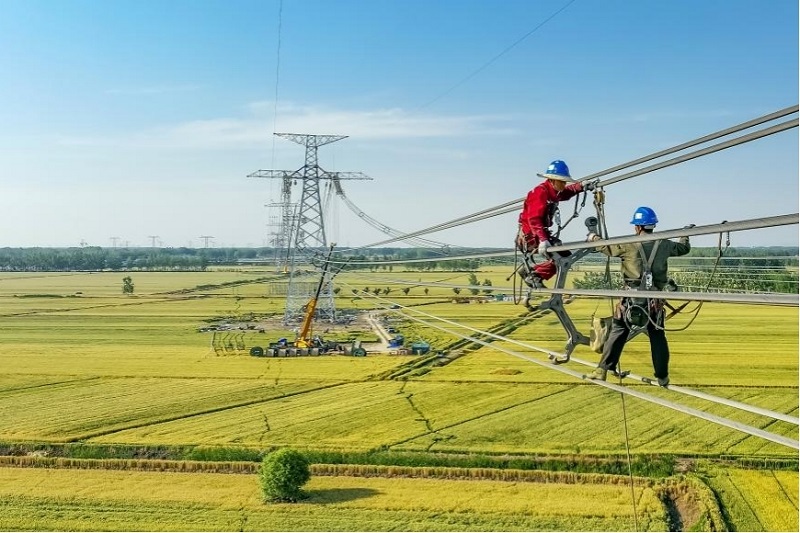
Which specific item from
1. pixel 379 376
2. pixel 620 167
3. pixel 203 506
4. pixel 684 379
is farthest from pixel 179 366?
pixel 620 167

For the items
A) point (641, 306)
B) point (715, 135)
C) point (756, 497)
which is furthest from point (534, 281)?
point (756, 497)

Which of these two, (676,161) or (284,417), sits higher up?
(676,161)

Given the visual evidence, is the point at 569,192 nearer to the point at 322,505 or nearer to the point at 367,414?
the point at 322,505

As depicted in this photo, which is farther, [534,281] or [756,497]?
[756,497]

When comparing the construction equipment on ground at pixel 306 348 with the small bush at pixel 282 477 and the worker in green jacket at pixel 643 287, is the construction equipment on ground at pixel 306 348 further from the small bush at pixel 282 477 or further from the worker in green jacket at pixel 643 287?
the worker in green jacket at pixel 643 287

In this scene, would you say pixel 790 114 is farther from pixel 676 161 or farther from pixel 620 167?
pixel 620 167

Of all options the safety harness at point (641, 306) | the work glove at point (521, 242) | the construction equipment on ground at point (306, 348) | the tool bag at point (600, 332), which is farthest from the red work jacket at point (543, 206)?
the construction equipment on ground at point (306, 348)
